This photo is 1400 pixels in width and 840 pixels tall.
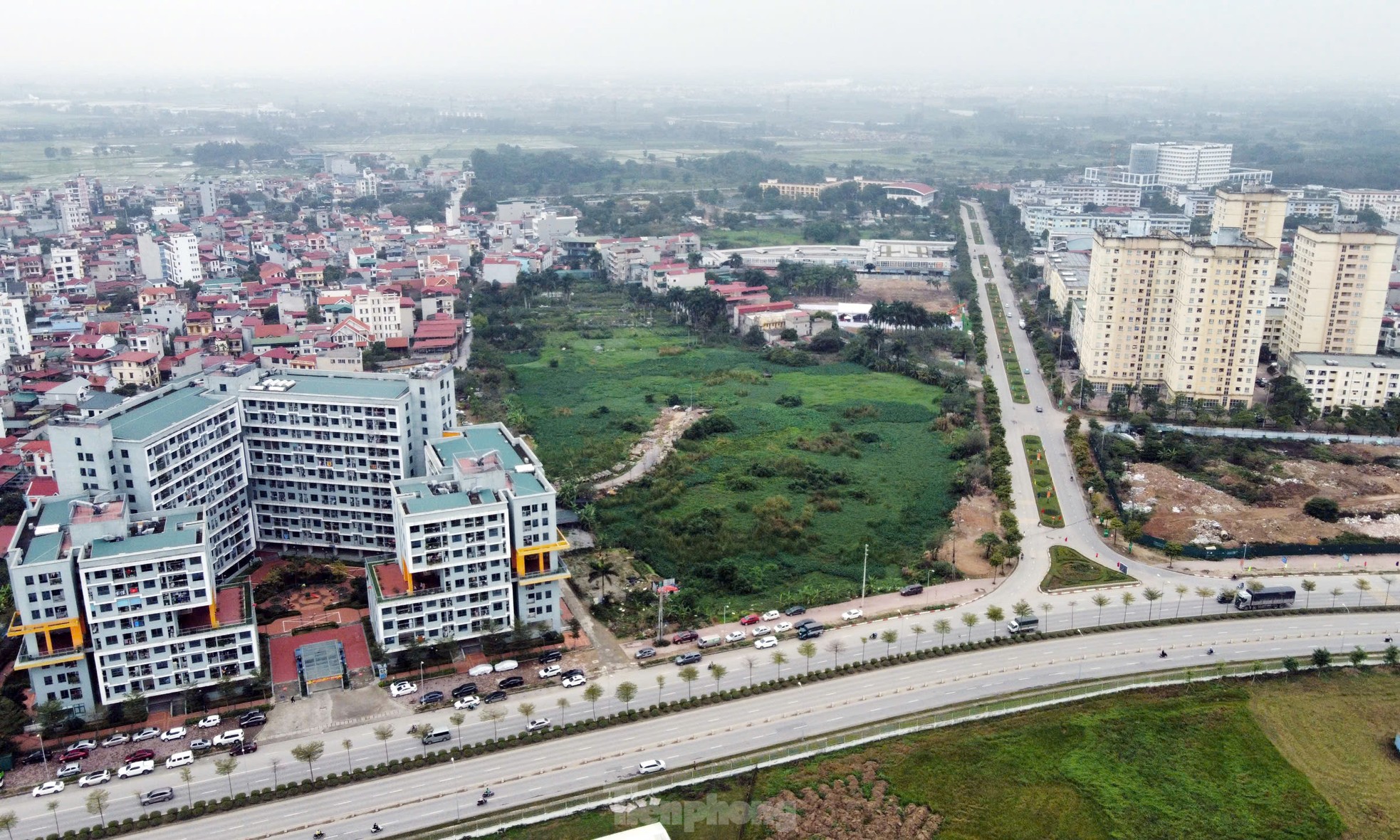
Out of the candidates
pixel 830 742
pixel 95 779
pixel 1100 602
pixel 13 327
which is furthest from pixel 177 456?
pixel 13 327

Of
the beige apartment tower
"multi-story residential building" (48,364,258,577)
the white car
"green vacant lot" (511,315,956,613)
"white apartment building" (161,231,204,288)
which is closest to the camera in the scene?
the white car

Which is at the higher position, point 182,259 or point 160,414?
point 160,414

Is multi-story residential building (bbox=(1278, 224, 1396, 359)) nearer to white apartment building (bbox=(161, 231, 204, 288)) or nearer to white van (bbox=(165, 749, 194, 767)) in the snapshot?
white van (bbox=(165, 749, 194, 767))

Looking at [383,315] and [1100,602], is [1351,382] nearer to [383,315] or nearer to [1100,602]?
[1100,602]

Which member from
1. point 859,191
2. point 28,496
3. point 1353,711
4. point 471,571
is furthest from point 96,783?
point 859,191

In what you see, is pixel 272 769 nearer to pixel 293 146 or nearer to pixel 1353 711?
pixel 1353 711

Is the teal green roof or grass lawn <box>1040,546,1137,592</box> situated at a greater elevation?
the teal green roof

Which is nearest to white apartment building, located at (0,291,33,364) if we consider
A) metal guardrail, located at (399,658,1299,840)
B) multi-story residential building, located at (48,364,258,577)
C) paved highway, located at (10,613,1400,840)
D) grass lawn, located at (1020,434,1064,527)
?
multi-story residential building, located at (48,364,258,577)
